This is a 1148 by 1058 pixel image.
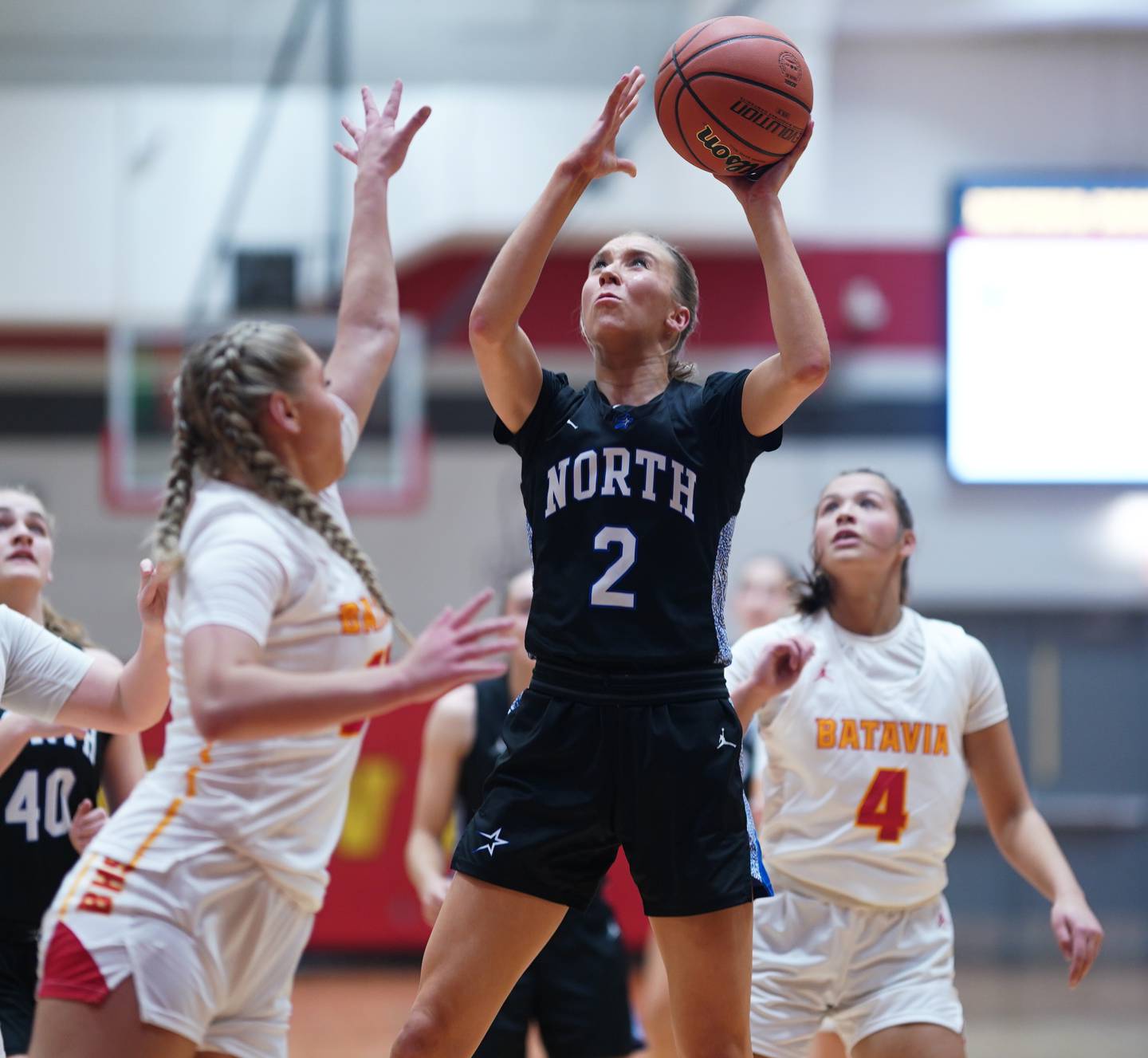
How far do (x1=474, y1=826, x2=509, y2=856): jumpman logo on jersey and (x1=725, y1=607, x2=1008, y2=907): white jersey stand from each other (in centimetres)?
89

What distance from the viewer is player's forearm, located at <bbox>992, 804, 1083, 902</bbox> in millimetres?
3500

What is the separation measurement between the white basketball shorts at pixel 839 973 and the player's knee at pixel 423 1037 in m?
1.00

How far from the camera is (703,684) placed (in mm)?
2771

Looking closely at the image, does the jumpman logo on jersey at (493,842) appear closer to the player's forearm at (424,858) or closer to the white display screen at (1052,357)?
the player's forearm at (424,858)

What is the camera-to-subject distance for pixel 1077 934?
337cm

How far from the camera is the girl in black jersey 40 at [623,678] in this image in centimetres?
268

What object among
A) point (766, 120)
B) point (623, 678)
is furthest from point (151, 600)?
point (766, 120)

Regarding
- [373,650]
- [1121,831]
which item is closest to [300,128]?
[1121,831]

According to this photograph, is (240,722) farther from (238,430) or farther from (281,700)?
(238,430)

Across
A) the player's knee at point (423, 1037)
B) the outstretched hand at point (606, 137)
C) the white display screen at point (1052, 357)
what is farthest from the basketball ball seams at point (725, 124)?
Result: the white display screen at point (1052, 357)

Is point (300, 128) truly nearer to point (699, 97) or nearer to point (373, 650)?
point (699, 97)

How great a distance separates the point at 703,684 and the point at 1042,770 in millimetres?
7524

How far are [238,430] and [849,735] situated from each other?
1784mm

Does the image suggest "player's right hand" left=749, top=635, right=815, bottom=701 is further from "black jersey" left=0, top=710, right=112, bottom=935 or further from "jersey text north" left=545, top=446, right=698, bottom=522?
"black jersey" left=0, top=710, right=112, bottom=935
